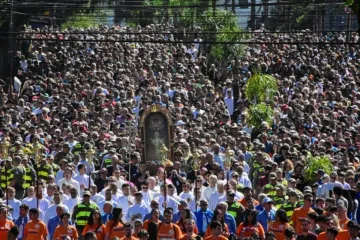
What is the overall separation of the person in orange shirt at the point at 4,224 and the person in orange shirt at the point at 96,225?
1.25m

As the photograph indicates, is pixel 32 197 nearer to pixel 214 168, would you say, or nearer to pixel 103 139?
pixel 214 168

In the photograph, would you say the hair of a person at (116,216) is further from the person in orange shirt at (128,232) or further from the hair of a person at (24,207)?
the hair of a person at (24,207)

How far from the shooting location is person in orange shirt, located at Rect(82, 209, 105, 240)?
26625 millimetres

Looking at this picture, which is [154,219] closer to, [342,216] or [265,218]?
[265,218]

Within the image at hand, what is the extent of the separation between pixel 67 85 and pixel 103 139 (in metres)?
8.48

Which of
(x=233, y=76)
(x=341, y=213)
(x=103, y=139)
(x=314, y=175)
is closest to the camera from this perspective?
(x=341, y=213)

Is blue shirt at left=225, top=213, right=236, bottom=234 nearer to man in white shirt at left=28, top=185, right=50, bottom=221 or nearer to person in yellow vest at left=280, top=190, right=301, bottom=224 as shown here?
person in yellow vest at left=280, top=190, right=301, bottom=224

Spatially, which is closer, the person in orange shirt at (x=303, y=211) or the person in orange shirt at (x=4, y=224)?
the person in orange shirt at (x=4, y=224)

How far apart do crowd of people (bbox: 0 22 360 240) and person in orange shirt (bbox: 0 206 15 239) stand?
0.9 inches

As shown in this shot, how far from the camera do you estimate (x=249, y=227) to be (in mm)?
26266

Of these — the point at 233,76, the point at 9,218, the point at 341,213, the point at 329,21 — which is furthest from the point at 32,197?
the point at 329,21

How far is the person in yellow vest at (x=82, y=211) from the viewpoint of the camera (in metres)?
27.6

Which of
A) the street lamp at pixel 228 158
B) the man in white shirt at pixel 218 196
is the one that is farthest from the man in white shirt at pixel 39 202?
the street lamp at pixel 228 158

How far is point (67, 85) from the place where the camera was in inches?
1708
